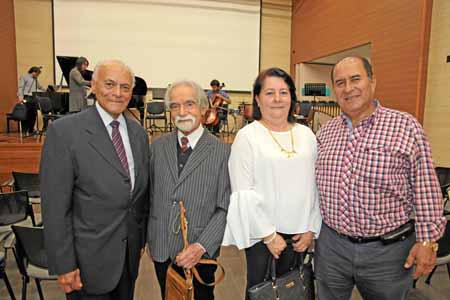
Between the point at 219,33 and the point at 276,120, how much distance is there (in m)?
9.62

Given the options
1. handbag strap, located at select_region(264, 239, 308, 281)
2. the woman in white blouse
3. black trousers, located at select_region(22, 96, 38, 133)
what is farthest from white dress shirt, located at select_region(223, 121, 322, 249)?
black trousers, located at select_region(22, 96, 38, 133)

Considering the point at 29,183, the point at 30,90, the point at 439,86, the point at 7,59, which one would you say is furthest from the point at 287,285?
the point at 7,59

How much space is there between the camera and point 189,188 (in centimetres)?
151

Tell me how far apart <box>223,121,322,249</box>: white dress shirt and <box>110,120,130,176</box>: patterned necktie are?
1.60ft

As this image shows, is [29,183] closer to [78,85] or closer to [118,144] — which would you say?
[118,144]

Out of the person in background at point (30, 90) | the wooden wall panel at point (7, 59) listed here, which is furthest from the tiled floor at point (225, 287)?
the wooden wall panel at point (7, 59)

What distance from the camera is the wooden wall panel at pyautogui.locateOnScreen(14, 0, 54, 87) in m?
9.23

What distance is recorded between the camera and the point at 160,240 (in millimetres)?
1526

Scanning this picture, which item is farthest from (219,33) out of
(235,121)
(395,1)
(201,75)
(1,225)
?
(1,225)

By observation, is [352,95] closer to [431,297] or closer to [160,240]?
[160,240]

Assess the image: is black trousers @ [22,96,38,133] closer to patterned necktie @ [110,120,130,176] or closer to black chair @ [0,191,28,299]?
black chair @ [0,191,28,299]

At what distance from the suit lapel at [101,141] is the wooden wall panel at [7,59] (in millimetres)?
9359

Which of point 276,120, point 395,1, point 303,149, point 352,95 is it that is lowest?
point 303,149

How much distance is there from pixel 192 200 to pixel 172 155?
0.80ft
